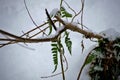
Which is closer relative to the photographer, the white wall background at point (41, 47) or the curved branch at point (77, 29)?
the curved branch at point (77, 29)

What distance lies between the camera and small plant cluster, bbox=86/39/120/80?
2.56 ft

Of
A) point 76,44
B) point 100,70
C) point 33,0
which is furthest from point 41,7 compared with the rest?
point 100,70

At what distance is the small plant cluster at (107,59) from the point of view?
2.56 ft

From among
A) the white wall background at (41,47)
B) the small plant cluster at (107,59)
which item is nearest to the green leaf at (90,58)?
A: the small plant cluster at (107,59)

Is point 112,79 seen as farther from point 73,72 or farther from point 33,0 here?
point 33,0

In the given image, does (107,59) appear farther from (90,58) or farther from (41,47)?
(41,47)

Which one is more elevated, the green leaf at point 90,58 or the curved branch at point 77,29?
the curved branch at point 77,29

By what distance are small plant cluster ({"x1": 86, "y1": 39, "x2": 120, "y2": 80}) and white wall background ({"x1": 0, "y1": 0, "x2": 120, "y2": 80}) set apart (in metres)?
0.12

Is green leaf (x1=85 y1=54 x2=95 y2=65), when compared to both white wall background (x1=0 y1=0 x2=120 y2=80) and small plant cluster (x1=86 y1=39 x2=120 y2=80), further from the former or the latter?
white wall background (x1=0 y1=0 x2=120 y2=80)

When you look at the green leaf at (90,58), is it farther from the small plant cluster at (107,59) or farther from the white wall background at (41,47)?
the white wall background at (41,47)

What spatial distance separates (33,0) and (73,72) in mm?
698

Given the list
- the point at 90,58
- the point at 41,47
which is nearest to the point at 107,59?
the point at 90,58

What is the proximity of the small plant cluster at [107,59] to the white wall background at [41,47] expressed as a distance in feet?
0.38

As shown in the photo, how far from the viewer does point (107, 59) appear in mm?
784
